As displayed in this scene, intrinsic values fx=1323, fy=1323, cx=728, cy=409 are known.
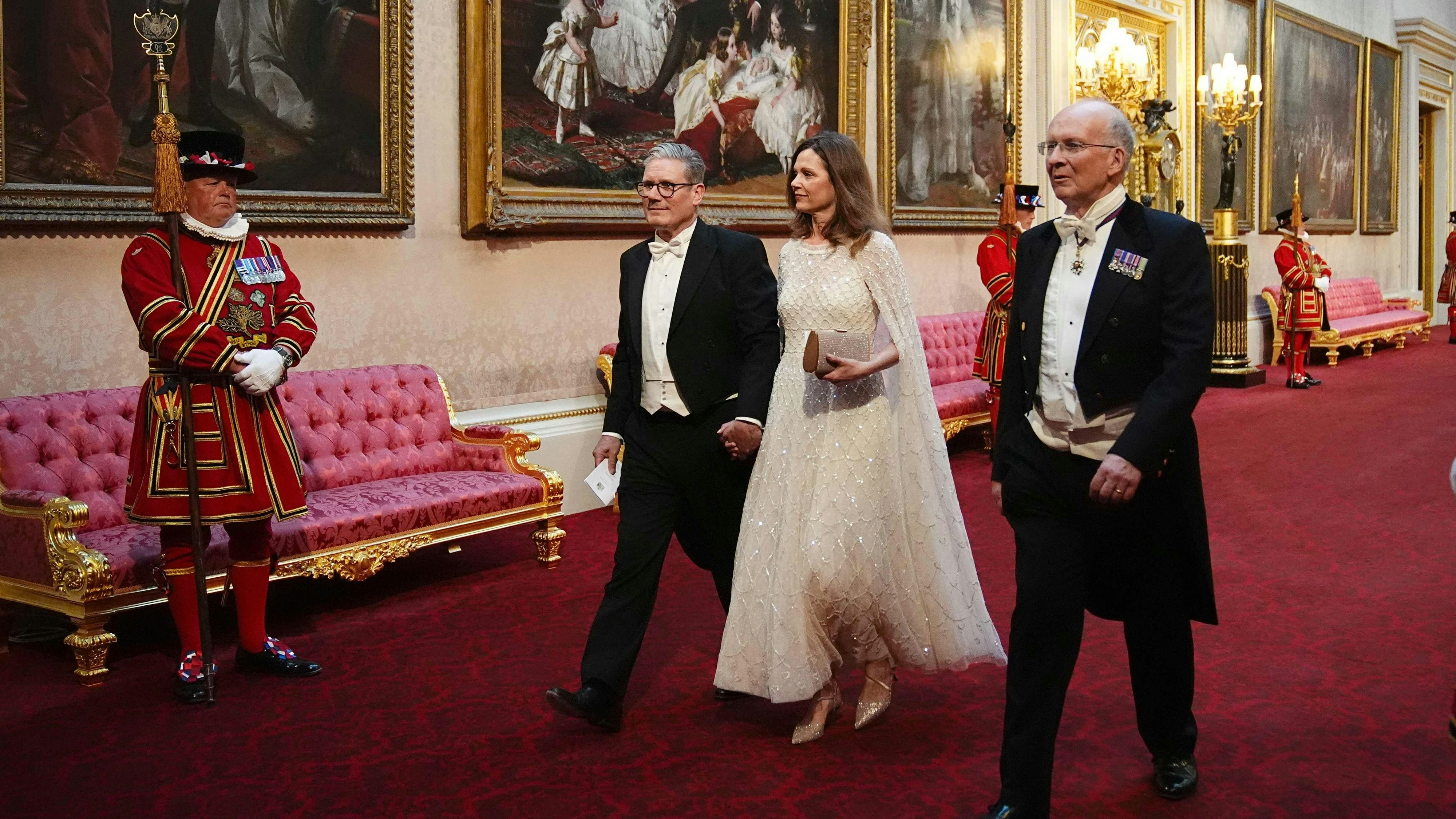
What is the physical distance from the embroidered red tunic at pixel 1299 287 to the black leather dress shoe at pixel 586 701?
11.9 meters

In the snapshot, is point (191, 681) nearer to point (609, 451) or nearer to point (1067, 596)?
point (609, 451)

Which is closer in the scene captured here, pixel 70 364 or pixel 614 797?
pixel 614 797

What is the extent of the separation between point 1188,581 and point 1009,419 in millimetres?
582

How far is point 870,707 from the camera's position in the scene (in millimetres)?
3963

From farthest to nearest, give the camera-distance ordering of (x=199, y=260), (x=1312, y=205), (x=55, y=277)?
(x=1312, y=205), (x=55, y=277), (x=199, y=260)

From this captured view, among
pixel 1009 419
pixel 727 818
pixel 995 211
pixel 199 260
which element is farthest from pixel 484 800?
pixel 995 211

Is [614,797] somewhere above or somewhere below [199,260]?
below

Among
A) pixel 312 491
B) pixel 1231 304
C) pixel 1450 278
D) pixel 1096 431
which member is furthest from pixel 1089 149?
pixel 1450 278

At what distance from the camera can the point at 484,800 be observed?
A: 138 inches

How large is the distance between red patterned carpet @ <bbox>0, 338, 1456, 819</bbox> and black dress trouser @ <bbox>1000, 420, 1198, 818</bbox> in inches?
13.6

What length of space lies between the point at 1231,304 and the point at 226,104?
36.2 feet

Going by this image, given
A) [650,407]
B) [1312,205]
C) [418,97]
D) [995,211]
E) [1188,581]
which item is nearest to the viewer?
[1188,581]

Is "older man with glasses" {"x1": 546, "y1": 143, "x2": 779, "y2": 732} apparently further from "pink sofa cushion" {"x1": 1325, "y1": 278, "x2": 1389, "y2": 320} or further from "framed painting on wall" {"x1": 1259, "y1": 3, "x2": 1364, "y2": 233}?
"pink sofa cushion" {"x1": 1325, "y1": 278, "x2": 1389, "y2": 320}

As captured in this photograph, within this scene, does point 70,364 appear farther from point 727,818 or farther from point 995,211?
point 995,211
